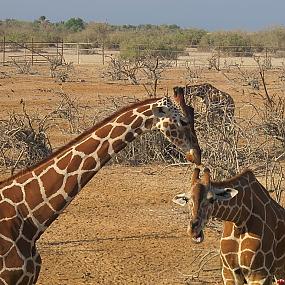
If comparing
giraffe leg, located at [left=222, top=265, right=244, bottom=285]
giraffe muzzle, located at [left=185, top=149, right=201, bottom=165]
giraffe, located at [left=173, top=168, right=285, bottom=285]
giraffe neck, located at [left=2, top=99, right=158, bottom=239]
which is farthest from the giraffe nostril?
giraffe neck, located at [left=2, top=99, right=158, bottom=239]

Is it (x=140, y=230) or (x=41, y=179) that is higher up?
(x=41, y=179)

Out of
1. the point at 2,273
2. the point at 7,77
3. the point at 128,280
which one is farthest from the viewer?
the point at 7,77

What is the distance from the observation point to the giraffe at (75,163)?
547cm

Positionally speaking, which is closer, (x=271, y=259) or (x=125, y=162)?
(x=271, y=259)

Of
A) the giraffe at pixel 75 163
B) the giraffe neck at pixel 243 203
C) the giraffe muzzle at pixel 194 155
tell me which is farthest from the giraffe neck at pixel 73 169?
the giraffe neck at pixel 243 203

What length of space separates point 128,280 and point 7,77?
2586 cm

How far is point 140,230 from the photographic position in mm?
9875

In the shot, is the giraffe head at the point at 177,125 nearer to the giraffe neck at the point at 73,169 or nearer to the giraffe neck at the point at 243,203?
the giraffe neck at the point at 73,169

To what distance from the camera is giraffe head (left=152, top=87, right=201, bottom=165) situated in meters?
5.48

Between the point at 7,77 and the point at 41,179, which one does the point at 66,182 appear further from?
the point at 7,77

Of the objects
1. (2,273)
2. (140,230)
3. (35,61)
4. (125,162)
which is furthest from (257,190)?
(35,61)

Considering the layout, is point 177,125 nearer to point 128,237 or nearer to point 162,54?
point 128,237

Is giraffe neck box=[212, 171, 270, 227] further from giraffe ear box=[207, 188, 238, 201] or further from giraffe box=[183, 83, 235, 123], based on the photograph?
giraffe box=[183, 83, 235, 123]

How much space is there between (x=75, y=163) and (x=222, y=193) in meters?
1.38
